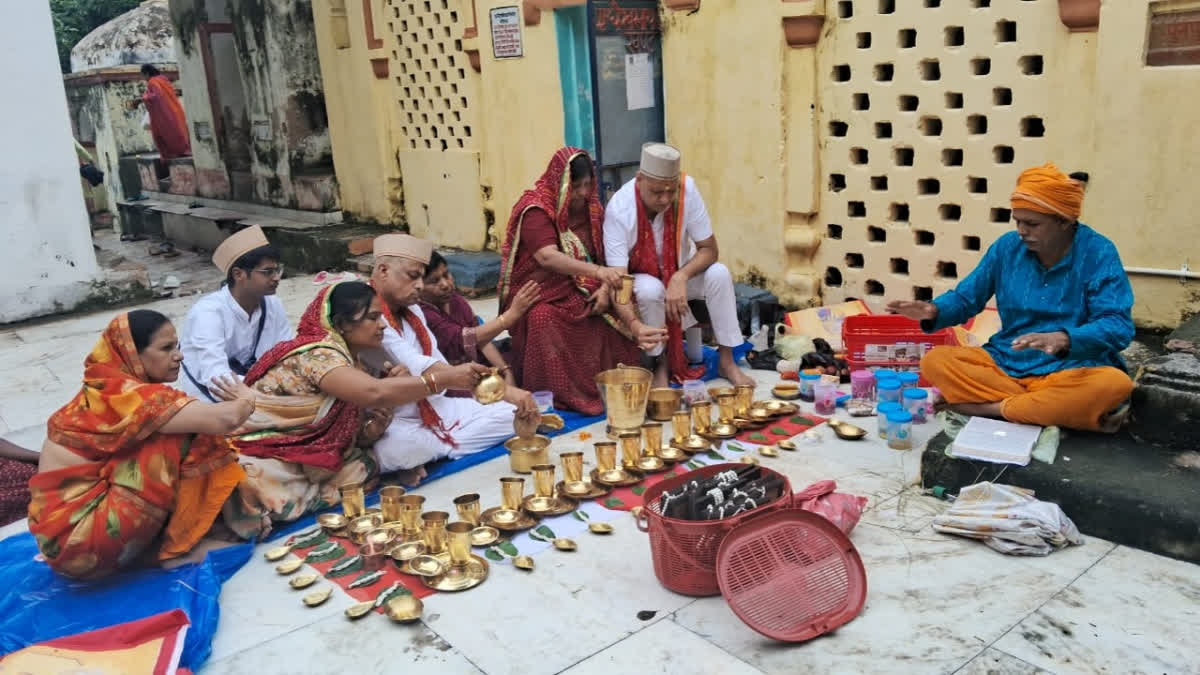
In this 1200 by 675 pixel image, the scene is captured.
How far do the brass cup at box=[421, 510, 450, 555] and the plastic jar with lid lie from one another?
2.19 meters

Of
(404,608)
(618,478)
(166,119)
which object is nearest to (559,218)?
(618,478)

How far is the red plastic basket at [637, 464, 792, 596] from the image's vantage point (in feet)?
9.84

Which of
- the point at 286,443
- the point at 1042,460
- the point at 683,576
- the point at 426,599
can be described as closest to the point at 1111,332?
the point at 1042,460

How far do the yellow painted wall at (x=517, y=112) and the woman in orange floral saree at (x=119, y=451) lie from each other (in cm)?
466

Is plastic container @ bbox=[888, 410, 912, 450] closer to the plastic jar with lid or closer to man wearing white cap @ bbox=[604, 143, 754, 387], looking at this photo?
the plastic jar with lid

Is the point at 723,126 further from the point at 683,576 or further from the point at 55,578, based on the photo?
the point at 55,578

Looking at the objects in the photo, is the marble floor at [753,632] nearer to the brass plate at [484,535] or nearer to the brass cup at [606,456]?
the brass plate at [484,535]

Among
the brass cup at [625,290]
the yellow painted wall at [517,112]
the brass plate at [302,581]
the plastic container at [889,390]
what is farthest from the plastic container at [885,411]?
the yellow painted wall at [517,112]

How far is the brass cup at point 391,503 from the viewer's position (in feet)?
12.1

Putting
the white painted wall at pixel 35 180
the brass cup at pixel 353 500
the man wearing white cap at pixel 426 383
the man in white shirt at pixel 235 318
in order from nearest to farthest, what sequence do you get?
the brass cup at pixel 353 500 → the man wearing white cap at pixel 426 383 → the man in white shirt at pixel 235 318 → the white painted wall at pixel 35 180

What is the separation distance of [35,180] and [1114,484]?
7.60 meters

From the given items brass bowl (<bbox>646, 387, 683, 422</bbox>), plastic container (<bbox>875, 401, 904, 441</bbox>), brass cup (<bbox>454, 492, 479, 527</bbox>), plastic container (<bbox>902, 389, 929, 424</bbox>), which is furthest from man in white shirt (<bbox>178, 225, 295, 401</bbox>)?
plastic container (<bbox>902, 389, 929, 424</bbox>)

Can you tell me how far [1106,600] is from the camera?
2.95 meters

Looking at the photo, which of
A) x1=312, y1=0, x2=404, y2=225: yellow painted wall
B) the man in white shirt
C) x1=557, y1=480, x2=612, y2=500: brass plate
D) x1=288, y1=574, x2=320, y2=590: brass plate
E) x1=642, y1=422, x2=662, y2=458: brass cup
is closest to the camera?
x1=288, y1=574, x2=320, y2=590: brass plate
